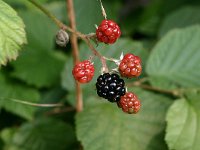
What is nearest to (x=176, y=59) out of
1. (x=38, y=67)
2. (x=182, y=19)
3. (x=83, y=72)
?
(x=38, y=67)

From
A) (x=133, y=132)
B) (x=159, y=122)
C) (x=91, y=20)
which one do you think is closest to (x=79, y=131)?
(x=133, y=132)

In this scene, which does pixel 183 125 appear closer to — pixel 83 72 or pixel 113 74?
pixel 113 74

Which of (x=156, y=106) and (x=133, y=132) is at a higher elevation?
(x=156, y=106)

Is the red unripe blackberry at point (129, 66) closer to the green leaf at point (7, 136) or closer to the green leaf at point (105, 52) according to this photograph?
the green leaf at point (105, 52)

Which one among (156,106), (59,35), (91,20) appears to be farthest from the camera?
(91,20)

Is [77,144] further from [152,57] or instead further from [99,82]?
[99,82]

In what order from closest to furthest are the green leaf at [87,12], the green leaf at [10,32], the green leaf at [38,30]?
the green leaf at [10,32] → the green leaf at [38,30] → the green leaf at [87,12]

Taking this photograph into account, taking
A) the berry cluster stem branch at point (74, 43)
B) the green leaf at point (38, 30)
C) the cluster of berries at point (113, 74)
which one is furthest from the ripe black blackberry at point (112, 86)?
the green leaf at point (38, 30)
